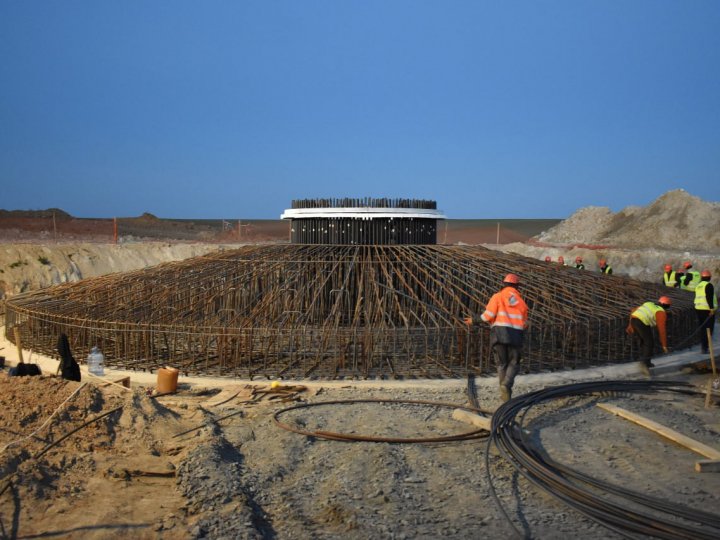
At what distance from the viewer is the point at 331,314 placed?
12.7 m

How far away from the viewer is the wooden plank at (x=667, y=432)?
26.3 feet

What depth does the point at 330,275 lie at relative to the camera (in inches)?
568

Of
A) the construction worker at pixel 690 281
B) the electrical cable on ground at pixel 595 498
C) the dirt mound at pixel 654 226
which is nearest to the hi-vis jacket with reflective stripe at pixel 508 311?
the electrical cable on ground at pixel 595 498

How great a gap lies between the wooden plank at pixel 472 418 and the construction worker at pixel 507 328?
0.79 meters

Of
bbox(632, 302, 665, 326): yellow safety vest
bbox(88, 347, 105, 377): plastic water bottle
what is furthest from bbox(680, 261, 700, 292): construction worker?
bbox(88, 347, 105, 377): plastic water bottle

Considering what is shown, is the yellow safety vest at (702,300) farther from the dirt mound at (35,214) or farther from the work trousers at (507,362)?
the dirt mound at (35,214)

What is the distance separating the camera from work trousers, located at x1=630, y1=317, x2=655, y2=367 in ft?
40.4

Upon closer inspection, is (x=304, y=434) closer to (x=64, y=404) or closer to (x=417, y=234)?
(x=64, y=404)

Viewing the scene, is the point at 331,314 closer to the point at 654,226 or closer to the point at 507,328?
the point at 507,328

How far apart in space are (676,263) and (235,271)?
23725 millimetres

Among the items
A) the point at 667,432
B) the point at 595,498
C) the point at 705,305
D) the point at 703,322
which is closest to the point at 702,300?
the point at 705,305

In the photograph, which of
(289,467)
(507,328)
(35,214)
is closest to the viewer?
(289,467)

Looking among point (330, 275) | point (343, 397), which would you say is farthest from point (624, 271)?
point (343, 397)

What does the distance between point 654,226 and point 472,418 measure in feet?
125
